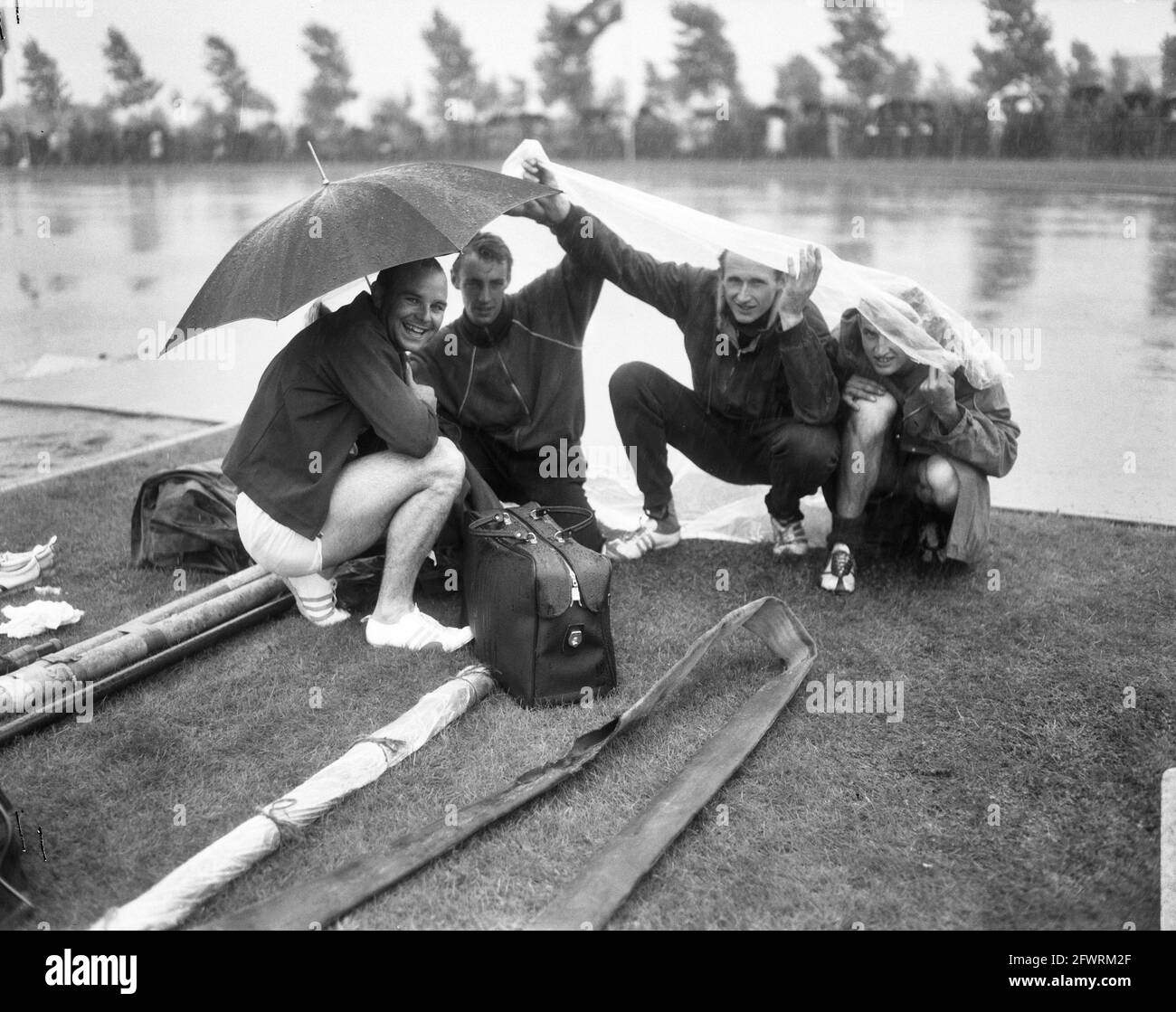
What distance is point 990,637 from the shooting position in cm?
388

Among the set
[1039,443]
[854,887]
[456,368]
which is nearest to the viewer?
[854,887]

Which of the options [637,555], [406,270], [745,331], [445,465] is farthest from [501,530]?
[745,331]

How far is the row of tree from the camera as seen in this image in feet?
92.3

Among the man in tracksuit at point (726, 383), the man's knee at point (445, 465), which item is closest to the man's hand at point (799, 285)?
the man in tracksuit at point (726, 383)

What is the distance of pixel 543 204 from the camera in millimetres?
4250

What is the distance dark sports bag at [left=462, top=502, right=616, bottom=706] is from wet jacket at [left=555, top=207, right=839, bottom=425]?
1.19 meters

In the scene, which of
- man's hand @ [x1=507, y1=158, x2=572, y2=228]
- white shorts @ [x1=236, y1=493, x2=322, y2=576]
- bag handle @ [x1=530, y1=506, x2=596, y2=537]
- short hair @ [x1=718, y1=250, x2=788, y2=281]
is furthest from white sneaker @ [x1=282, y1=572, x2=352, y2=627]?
short hair @ [x1=718, y1=250, x2=788, y2=281]

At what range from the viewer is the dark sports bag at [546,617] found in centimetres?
338

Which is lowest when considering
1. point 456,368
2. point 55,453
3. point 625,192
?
point 55,453

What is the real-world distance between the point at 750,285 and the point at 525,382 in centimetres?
96

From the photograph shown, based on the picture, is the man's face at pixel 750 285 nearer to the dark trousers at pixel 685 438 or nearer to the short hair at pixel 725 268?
the short hair at pixel 725 268

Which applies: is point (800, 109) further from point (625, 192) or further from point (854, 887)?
point (854, 887)

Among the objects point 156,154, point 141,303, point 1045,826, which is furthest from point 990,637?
point 156,154
